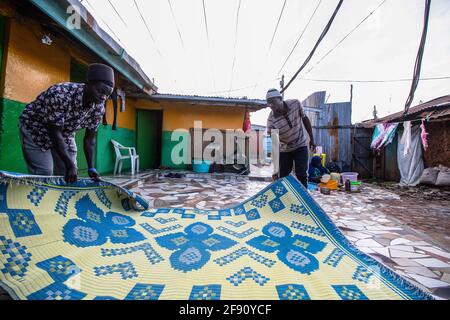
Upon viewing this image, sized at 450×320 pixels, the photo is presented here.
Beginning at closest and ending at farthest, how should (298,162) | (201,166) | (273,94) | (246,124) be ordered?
(273,94) → (298,162) → (201,166) → (246,124)

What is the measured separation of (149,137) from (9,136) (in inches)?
212

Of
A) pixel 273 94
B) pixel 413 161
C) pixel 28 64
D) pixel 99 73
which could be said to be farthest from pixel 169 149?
pixel 413 161

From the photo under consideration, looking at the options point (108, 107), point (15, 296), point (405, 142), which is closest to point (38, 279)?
point (15, 296)

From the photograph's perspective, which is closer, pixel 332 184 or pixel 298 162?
pixel 298 162

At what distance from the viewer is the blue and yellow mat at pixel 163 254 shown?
1.07 meters

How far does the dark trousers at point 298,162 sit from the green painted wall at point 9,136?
3.81m

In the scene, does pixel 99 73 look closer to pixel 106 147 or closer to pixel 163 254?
pixel 163 254

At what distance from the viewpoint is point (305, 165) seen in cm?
284

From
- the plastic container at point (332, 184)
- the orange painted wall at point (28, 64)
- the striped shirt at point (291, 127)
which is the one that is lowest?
the plastic container at point (332, 184)

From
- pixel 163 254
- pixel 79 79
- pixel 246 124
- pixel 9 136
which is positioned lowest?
pixel 163 254

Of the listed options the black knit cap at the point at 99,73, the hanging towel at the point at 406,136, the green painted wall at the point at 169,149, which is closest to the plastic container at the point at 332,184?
the hanging towel at the point at 406,136

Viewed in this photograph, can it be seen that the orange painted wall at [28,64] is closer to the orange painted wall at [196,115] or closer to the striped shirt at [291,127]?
the striped shirt at [291,127]

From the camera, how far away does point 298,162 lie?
2.87 meters
